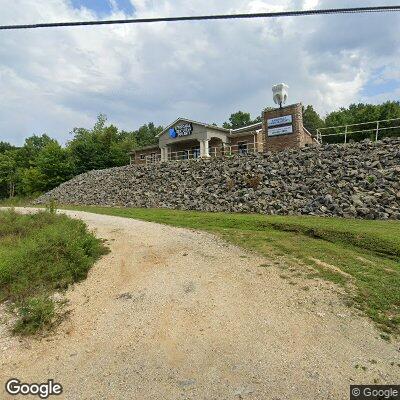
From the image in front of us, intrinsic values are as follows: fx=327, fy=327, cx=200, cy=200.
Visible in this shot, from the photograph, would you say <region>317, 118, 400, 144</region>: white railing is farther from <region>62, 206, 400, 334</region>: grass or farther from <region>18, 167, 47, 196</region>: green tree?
<region>18, 167, 47, 196</region>: green tree

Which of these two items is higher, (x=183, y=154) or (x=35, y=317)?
(x=183, y=154)

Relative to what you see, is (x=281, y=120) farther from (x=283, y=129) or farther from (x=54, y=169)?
(x=54, y=169)

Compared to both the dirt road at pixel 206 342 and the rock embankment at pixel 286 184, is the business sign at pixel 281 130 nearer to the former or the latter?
the rock embankment at pixel 286 184

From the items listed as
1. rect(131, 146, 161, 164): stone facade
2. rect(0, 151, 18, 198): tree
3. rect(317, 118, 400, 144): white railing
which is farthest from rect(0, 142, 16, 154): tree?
rect(317, 118, 400, 144): white railing

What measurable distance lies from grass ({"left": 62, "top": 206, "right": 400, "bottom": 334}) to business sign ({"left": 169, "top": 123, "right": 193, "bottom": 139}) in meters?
23.3

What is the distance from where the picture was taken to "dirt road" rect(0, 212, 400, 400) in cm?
435

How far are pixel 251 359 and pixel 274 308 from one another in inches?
60.6

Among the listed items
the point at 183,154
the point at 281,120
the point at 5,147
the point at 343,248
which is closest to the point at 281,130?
the point at 281,120

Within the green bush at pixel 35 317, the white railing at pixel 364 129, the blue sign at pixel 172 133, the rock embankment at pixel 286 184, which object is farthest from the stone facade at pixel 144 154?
the green bush at pixel 35 317

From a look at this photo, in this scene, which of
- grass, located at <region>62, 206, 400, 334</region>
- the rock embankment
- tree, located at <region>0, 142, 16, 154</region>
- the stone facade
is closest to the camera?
grass, located at <region>62, 206, 400, 334</region>

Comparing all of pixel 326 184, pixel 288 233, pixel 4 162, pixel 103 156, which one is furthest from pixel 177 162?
pixel 4 162

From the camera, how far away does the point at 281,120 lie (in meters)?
24.4

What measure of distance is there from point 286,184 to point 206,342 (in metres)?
14.3

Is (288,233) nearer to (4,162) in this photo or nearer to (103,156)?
(103,156)
